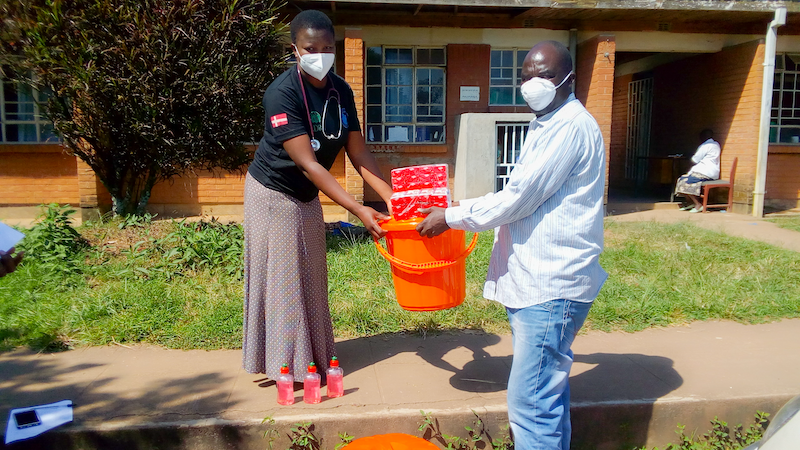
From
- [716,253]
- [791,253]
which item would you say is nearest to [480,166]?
[716,253]

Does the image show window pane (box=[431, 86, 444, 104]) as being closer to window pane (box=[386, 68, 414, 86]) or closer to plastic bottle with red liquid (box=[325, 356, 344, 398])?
window pane (box=[386, 68, 414, 86])

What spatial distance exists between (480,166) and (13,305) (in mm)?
6652

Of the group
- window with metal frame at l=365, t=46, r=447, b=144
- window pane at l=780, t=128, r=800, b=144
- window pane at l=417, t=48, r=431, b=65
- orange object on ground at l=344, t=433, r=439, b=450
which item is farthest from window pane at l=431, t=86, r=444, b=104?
orange object on ground at l=344, t=433, r=439, b=450

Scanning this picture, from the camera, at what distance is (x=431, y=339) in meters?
4.25

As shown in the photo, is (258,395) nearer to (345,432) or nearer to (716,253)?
(345,432)

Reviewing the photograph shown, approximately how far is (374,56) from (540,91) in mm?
8084

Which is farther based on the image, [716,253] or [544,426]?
[716,253]

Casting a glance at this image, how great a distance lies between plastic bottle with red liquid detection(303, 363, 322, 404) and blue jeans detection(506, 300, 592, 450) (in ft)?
3.75

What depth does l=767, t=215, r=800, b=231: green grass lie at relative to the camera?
28.8ft

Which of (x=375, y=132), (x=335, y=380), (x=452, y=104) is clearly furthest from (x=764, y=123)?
(x=335, y=380)

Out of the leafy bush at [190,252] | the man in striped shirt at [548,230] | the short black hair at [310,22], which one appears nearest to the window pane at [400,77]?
the leafy bush at [190,252]

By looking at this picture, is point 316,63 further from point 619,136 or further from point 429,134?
point 619,136

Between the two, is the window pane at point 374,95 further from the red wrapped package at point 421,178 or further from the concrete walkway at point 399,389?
the red wrapped package at point 421,178

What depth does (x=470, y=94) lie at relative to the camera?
10.0m
